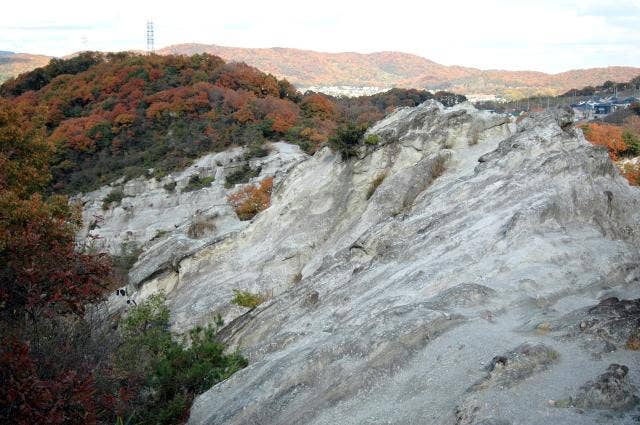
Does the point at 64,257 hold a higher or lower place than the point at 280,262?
higher

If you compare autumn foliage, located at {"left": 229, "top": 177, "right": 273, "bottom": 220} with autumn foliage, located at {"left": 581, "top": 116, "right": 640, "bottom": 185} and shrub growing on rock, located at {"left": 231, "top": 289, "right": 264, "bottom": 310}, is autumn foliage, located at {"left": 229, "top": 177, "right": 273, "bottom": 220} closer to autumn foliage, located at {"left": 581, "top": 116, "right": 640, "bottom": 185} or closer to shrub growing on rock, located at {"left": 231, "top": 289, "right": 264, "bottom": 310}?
shrub growing on rock, located at {"left": 231, "top": 289, "right": 264, "bottom": 310}

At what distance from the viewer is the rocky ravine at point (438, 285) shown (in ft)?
30.2

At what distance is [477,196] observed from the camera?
55.0 ft

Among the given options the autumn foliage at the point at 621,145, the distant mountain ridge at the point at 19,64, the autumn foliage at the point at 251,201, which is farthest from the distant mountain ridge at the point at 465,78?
the autumn foliage at the point at 251,201

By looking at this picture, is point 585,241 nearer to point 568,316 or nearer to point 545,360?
point 568,316

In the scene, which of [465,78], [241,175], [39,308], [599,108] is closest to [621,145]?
[241,175]

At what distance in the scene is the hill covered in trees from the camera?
52562mm

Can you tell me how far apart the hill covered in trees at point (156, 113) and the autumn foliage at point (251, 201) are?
1309 centimetres

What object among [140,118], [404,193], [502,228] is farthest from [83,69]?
[502,228]

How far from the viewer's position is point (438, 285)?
521 inches

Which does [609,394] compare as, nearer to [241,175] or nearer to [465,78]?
[241,175]

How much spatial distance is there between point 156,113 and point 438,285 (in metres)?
52.3

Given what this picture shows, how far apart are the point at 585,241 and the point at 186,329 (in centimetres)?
1219

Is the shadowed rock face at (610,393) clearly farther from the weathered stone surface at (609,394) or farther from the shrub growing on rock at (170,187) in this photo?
the shrub growing on rock at (170,187)
